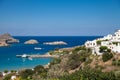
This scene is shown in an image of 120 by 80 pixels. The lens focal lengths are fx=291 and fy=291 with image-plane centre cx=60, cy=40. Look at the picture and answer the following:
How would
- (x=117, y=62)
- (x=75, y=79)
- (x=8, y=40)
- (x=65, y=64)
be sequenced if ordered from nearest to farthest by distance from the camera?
1. (x=75, y=79)
2. (x=117, y=62)
3. (x=65, y=64)
4. (x=8, y=40)

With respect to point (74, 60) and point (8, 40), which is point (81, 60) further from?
point (8, 40)

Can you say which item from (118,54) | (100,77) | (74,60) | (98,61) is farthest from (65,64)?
(100,77)

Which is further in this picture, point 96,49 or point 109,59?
point 96,49

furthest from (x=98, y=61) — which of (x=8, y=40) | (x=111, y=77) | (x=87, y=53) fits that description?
(x=8, y=40)

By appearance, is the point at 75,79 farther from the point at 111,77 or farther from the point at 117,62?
the point at 117,62

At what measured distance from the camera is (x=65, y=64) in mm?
35875

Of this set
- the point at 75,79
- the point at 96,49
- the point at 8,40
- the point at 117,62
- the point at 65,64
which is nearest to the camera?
the point at 75,79

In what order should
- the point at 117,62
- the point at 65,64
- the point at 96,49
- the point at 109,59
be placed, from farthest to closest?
the point at 96,49 → the point at 65,64 → the point at 109,59 → the point at 117,62

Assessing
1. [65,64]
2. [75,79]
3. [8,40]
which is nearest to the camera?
[75,79]

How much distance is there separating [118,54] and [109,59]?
227cm

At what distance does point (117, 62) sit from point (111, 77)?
11088 millimetres

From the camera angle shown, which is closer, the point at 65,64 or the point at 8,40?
the point at 65,64

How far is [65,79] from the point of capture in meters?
18.3

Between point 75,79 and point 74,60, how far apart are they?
757 inches
